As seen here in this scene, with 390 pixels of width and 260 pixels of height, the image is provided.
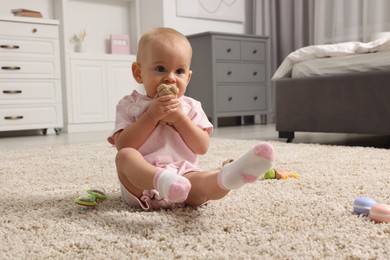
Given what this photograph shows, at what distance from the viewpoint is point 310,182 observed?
1.33 metres

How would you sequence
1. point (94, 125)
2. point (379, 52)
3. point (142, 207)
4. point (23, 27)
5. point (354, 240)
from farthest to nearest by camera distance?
point (94, 125), point (23, 27), point (379, 52), point (142, 207), point (354, 240)

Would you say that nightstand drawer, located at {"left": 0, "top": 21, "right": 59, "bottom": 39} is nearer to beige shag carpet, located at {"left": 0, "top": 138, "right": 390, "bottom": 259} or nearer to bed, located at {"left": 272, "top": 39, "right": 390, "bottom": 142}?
bed, located at {"left": 272, "top": 39, "right": 390, "bottom": 142}

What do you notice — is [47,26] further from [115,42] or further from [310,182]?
[310,182]

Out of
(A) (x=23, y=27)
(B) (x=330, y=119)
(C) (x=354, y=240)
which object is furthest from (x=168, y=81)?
(A) (x=23, y=27)

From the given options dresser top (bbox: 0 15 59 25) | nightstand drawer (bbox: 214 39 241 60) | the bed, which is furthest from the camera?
nightstand drawer (bbox: 214 39 241 60)

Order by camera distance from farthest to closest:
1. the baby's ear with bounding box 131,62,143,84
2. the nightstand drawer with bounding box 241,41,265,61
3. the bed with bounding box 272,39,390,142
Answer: the nightstand drawer with bounding box 241,41,265,61, the bed with bounding box 272,39,390,142, the baby's ear with bounding box 131,62,143,84

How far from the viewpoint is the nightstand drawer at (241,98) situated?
4605 mm

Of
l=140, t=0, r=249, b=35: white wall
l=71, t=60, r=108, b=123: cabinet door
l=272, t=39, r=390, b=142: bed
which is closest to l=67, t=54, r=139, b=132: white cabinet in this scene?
l=71, t=60, r=108, b=123: cabinet door

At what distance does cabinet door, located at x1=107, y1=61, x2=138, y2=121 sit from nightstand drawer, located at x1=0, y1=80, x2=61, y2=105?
0.58 meters

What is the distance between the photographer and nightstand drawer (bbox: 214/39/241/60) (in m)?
4.52

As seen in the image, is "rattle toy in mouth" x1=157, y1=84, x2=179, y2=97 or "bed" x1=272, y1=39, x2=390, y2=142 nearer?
"rattle toy in mouth" x1=157, y1=84, x2=179, y2=97

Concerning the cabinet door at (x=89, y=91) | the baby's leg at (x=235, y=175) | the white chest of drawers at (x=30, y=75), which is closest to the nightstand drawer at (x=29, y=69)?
the white chest of drawers at (x=30, y=75)

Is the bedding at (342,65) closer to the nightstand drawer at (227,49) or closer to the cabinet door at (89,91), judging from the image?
the nightstand drawer at (227,49)

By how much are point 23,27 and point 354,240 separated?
3.82 meters
